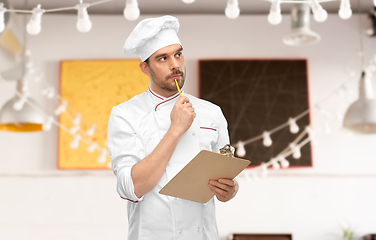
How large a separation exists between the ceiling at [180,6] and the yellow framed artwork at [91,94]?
0.63 m

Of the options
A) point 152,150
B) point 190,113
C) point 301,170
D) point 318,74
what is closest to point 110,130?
point 152,150

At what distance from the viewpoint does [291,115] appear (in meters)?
4.59

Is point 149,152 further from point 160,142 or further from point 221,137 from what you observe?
point 221,137

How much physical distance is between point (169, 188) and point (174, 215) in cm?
14

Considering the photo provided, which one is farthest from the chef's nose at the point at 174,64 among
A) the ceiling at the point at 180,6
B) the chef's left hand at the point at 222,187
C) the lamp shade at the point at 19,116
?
the ceiling at the point at 180,6

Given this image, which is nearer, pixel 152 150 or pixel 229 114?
pixel 152 150

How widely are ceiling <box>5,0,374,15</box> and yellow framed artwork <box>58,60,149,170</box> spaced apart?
2.08ft

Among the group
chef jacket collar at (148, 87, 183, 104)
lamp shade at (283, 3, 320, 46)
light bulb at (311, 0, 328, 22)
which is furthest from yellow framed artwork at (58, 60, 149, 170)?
chef jacket collar at (148, 87, 183, 104)

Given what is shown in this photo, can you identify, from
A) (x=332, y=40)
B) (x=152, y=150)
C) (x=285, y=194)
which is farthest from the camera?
(x=332, y=40)

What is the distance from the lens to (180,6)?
15.4 ft

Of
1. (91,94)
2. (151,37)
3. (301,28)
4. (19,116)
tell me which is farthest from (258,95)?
(151,37)

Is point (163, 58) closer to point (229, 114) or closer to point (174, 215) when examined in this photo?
point (174, 215)

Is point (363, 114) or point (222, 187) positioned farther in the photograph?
point (363, 114)

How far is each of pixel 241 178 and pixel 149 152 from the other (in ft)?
10.8
